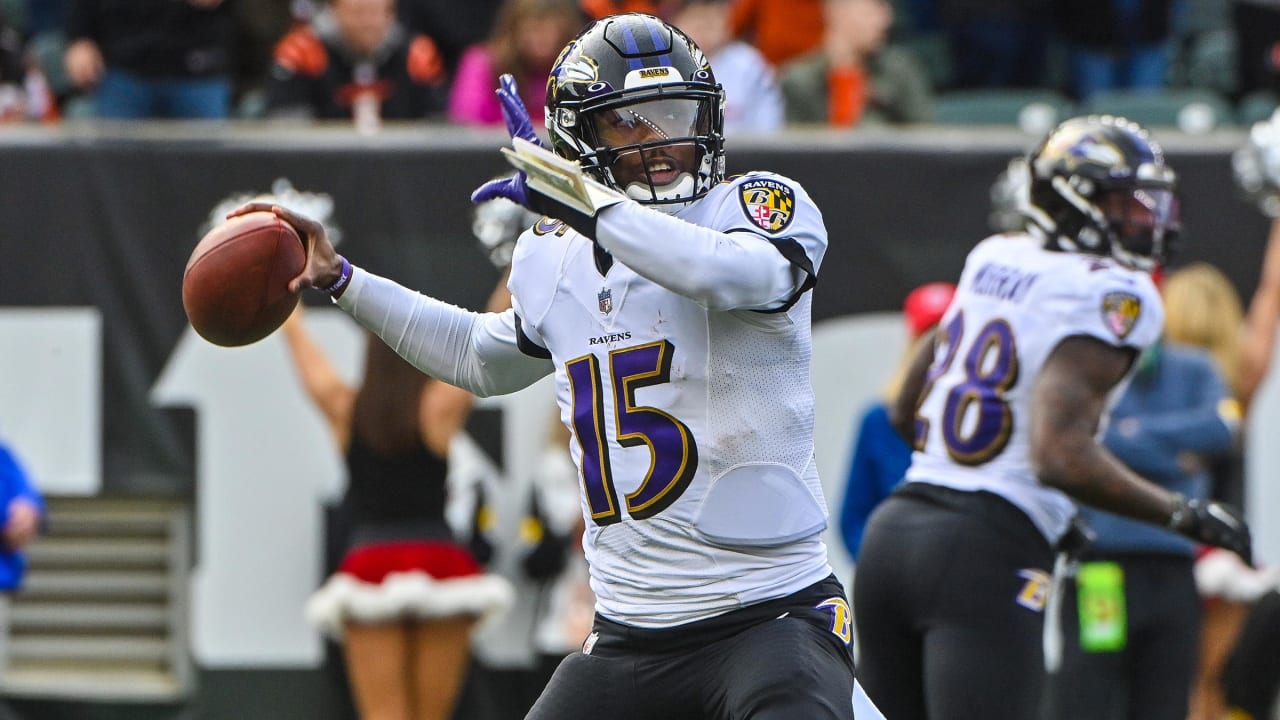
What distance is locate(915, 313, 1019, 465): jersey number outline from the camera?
14.9ft

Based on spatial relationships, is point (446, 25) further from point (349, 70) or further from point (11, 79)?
point (11, 79)

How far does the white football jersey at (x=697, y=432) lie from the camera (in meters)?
3.41

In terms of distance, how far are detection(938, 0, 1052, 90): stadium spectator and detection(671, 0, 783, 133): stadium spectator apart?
1400 mm

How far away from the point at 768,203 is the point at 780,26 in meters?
5.34

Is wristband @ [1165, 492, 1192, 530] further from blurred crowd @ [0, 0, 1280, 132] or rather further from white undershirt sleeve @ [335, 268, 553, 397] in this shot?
blurred crowd @ [0, 0, 1280, 132]

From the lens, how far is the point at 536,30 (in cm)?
724

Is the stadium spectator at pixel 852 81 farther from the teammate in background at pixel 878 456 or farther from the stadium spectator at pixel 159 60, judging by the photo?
the stadium spectator at pixel 159 60

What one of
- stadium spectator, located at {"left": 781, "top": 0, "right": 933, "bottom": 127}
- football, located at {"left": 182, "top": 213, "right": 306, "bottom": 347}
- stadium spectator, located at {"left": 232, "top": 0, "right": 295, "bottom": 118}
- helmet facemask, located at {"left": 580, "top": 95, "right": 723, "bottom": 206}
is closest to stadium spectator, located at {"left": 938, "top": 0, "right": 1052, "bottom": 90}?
stadium spectator, located at {"left": 781, "top": 0, "right": 933, "bottom": 127}

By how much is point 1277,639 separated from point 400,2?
4.73 meters

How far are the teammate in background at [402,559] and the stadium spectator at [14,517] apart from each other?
3.39 ft

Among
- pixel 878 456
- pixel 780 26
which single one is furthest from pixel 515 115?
pixel 780 26

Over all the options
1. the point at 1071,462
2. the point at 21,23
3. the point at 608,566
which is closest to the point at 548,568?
the point at 1071,462

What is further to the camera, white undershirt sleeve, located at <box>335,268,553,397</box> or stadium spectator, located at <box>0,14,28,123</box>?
stadium spectator, located at <box>0,14,28,123</box>

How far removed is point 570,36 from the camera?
287 inches
